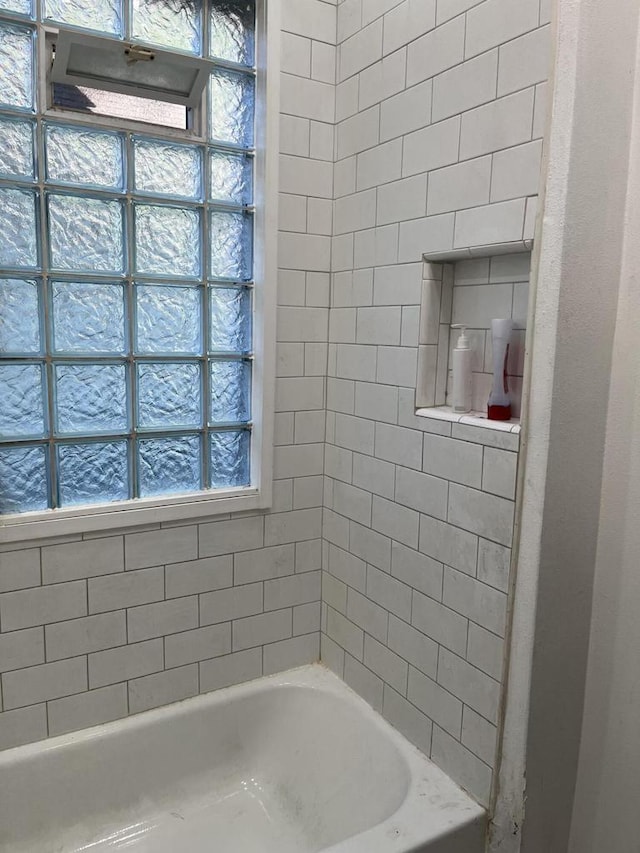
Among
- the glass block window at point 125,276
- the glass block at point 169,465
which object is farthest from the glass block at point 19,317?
the glass block at point 169,465

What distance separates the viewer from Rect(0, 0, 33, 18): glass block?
58.7 inches

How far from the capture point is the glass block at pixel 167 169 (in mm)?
1685

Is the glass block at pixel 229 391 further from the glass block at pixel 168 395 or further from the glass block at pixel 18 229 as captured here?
the glass block at pixel 18 229

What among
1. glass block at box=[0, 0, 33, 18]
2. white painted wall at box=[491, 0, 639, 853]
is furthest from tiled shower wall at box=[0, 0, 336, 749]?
white painted wall at box=[491, 0, 639, 853]

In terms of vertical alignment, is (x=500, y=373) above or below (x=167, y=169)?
below

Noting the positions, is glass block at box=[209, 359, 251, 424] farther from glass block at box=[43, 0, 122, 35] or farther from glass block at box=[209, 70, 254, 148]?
glass block at box=[43, 0, 122, 35]

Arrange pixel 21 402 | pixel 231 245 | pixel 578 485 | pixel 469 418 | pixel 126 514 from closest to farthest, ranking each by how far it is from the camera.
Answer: pixel 578 485, pixel 469 418, pixel 21 402, pixel 126 514, pixel 231 245

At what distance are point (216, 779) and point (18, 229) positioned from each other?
158 cm

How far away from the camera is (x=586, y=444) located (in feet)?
4.55

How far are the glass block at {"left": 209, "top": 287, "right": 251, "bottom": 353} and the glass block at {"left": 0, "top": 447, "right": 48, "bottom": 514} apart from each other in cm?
54

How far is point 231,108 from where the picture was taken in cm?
178

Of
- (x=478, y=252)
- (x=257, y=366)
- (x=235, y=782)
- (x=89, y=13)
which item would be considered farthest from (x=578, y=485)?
(x=89, y=13)

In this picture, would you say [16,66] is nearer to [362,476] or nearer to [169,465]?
[169,465]

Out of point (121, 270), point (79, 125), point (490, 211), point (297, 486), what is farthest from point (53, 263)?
point (490, 211)
